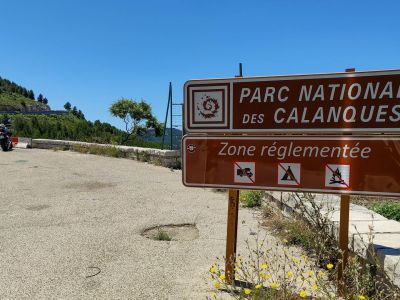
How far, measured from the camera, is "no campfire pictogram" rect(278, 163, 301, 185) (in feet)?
11.2

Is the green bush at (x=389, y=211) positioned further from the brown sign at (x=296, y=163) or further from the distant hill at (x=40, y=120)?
the distant hill at (x=40, y=120)

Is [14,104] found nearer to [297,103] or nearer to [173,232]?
[173,232]

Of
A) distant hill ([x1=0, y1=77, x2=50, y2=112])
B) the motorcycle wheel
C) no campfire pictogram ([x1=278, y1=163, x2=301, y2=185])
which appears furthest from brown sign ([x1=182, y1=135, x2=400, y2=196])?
distant hill ([x1=0, y1=77, x2=50, y2=112])

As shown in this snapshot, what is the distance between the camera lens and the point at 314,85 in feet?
10.8

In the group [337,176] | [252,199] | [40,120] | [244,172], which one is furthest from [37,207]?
[40,120]

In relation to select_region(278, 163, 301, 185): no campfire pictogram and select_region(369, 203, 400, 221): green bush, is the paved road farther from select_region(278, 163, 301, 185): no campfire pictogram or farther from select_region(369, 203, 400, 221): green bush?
select_region(369, 203, 400, 221): green bush

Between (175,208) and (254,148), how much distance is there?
337 cm

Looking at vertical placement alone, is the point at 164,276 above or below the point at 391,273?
below

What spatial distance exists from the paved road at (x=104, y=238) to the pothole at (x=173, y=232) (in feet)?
0.37

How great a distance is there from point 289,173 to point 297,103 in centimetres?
63

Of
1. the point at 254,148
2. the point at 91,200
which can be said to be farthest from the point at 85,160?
the point at 254,148

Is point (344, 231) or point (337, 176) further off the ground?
point (337, 176)

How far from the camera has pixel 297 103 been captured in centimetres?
338

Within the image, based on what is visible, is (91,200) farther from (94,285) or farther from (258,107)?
(258,107)
